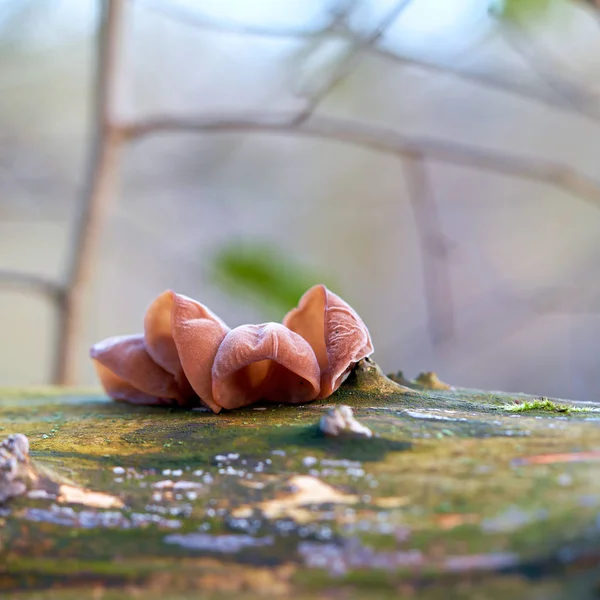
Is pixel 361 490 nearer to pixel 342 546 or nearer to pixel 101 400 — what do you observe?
pixel 342 546

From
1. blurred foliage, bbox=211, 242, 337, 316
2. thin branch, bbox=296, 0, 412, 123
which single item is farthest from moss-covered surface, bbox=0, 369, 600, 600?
blurred foliage, bbox=211, 242, 337, 316

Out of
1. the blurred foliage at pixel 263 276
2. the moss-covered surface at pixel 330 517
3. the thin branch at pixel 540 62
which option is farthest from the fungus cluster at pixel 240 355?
the thin branch at pixel 540 62

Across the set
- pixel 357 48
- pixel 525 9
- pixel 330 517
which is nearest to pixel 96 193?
pixel 357 48

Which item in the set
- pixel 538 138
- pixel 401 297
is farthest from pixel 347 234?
pixel 538 138

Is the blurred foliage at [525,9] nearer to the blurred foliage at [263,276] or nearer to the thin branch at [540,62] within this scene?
the thin branch at [540,62]

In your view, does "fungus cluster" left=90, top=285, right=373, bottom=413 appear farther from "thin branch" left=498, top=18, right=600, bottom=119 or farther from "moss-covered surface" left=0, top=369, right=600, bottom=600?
"thin branch" left=498, top=18, right=600, bottom=119

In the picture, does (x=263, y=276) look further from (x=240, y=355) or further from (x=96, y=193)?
(x=240, y=355)
